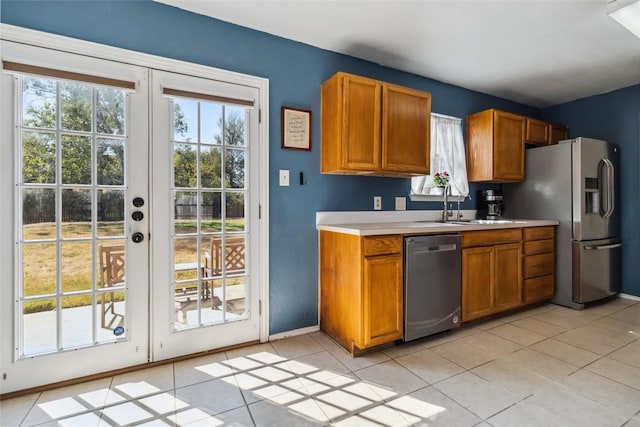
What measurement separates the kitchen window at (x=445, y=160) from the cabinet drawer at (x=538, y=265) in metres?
0.96

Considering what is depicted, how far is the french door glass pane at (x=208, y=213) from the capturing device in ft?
7.08

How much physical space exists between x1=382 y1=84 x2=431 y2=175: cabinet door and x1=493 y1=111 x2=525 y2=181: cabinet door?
3.87 feet

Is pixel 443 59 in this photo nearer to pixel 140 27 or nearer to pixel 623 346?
pixel 140 27

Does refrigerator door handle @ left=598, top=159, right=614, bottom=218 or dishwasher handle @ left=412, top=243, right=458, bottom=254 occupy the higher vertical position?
refrigerator door handle @ left=598, top=159, right=614, bottom=218

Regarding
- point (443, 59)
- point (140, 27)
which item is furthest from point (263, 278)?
point (443, 59)

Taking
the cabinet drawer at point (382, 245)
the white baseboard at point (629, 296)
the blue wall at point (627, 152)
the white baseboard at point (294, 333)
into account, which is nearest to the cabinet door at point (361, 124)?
the cabinet drawer at point (382, 245)

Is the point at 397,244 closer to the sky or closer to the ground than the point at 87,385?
closer to the sky

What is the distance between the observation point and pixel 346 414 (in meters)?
1.59

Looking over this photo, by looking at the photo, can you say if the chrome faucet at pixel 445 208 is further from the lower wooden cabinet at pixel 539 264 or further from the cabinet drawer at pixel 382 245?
the cabinet drawer at pixel 382 245

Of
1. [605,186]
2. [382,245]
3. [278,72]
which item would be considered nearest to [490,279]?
[382,245]

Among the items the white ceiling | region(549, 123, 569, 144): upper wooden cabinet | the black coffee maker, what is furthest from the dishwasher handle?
region(549, 123, 569, 144): upper wooden cabinet

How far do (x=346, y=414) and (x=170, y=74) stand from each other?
2421mm

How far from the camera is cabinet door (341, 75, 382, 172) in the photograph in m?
2.39

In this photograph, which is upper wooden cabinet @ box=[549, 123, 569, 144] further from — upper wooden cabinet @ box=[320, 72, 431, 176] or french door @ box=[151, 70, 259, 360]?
french door @ box=[151, 70, 259, 360]
